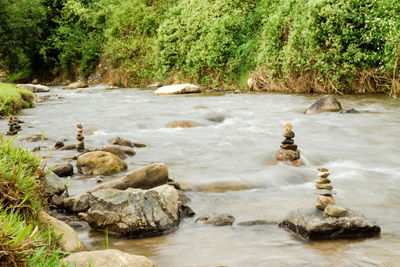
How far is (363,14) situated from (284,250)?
1283cm

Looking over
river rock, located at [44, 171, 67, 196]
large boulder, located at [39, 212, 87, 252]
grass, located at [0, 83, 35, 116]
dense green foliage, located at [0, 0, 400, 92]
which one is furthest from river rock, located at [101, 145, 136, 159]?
dense green foliage, located at [0, 0, 400, 92]

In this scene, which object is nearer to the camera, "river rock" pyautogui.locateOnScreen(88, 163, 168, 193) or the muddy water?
the muddy water

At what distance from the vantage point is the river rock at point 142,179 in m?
5.09

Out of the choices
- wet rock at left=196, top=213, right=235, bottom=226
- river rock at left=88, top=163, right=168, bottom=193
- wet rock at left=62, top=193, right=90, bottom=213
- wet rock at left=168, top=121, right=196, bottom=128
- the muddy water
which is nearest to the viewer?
the muddy water

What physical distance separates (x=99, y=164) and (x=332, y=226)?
366 centimetres

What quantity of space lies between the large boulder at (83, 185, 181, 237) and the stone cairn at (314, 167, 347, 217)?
56.7 inches

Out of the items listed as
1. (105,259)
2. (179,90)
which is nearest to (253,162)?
(105,259)

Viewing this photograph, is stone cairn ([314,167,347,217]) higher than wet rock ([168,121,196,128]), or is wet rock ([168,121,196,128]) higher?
stone cairn ([314,167,347,217])

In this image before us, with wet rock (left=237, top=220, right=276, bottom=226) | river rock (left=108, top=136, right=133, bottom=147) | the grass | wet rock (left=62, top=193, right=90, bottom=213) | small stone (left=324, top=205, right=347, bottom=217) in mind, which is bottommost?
wet rock (left=237, top=220, right=276, bottom=226)

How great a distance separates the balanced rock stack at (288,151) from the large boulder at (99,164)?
263 centimetres

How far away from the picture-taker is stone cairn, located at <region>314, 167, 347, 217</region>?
3852 mm

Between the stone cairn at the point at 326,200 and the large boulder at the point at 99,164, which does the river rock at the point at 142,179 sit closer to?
the large boulder at the point at 99,164

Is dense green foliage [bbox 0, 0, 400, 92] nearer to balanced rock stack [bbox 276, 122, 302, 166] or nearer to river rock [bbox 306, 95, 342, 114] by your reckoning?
river rock [bbox 306, 95, 342, 114]

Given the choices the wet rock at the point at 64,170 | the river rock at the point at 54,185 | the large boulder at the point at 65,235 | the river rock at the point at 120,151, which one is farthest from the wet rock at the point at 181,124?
the large boulder at the point at 65,235
